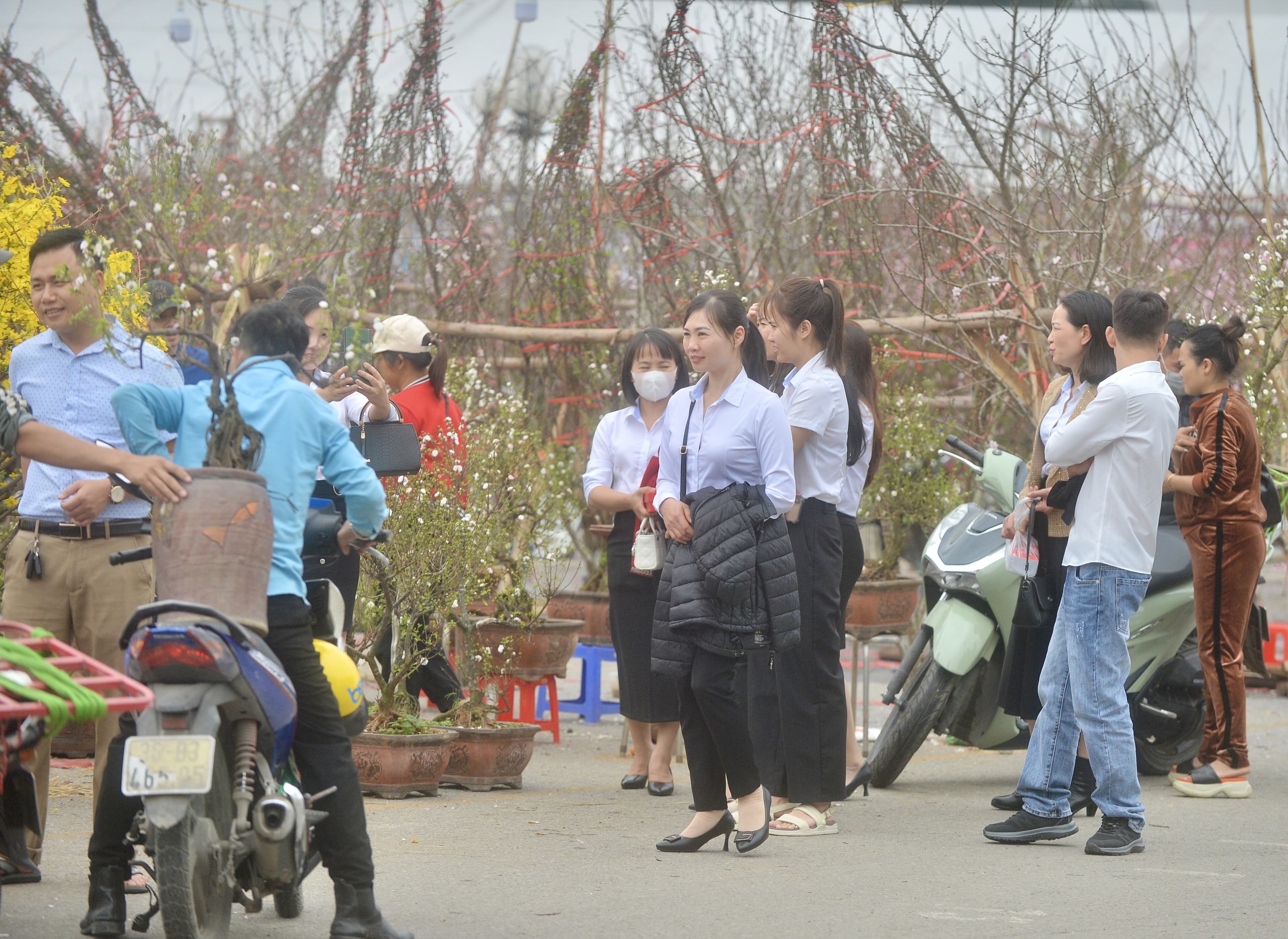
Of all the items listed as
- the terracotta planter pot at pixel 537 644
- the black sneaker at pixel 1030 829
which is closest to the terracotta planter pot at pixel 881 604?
the terracotta planter pot at pixel 537 644

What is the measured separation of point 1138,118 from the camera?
10602 mm

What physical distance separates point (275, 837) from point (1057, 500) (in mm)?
3324

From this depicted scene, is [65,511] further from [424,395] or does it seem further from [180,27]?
[180,27]

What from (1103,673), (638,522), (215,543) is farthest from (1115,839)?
(215,543)

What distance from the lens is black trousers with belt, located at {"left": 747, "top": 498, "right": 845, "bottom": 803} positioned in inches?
221

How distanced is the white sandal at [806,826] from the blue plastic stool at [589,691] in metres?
2.97

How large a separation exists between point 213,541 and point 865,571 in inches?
203

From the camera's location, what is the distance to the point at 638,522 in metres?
6.80

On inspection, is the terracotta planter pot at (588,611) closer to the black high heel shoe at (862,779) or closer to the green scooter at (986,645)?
the green scooter at (986,645)

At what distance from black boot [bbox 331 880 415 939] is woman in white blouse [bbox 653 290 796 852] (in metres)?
1.47

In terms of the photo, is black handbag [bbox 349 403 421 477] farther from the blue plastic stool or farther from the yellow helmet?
the blue plastic stool

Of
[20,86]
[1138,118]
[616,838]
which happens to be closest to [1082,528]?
[616,838]

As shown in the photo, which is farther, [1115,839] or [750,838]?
[1115,839]

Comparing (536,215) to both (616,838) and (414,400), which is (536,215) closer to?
(414,400)
